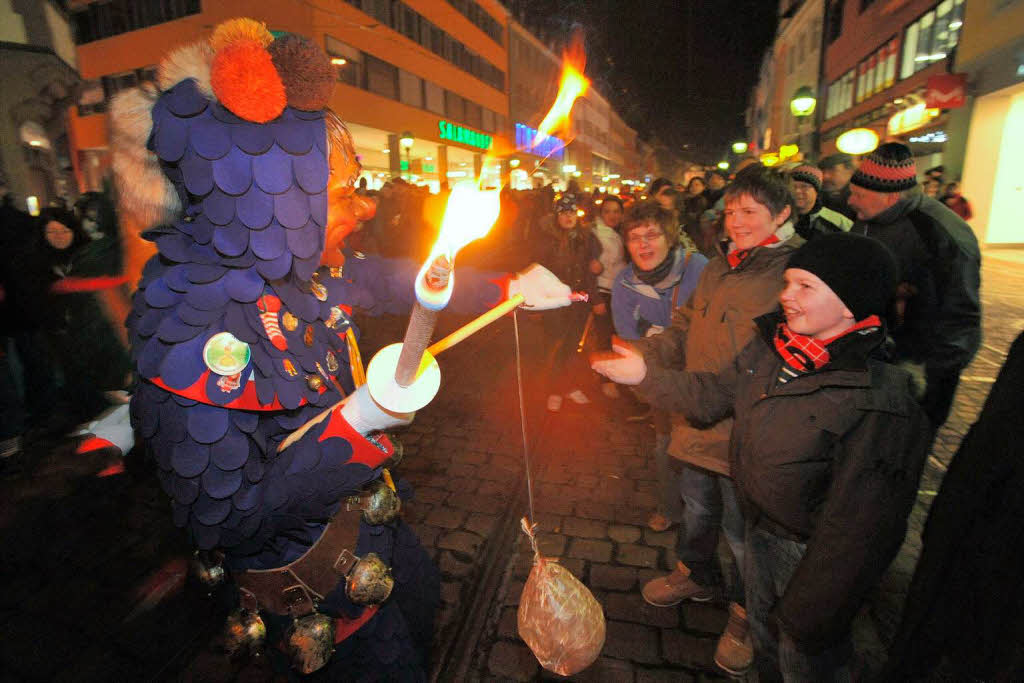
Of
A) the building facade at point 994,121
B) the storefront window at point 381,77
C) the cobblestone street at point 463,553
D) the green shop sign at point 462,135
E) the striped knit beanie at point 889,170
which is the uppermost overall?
the storefront window at point 381,77

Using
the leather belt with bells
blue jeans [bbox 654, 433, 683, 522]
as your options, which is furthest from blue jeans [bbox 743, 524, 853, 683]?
the leather belt with bells

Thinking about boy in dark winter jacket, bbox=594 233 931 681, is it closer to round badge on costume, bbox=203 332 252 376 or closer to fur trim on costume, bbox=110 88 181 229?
round badge on costume, bbox=203 332 252 376

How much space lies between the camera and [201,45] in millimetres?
1538

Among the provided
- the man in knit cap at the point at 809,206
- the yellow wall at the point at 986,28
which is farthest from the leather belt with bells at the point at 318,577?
the yellow wall at the point at 986,28

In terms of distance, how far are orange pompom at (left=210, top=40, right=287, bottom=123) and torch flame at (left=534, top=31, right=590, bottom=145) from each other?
931 mm

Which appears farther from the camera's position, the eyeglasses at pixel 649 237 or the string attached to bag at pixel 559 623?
the eyeglasses at pixel 649 237

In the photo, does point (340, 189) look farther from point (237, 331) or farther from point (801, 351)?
point (801, 351)

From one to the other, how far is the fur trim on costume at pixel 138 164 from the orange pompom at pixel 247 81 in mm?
281

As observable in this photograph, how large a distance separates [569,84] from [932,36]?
861 inches

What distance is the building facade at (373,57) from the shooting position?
67.6 ft

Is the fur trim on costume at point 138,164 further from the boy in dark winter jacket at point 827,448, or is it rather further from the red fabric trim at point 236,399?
the boy in dark winter jacket at point 827,448

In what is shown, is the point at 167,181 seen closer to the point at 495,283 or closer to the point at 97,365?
the point at 495,283

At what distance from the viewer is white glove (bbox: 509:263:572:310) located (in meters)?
1.89

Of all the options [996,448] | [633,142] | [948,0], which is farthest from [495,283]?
[633,142]
